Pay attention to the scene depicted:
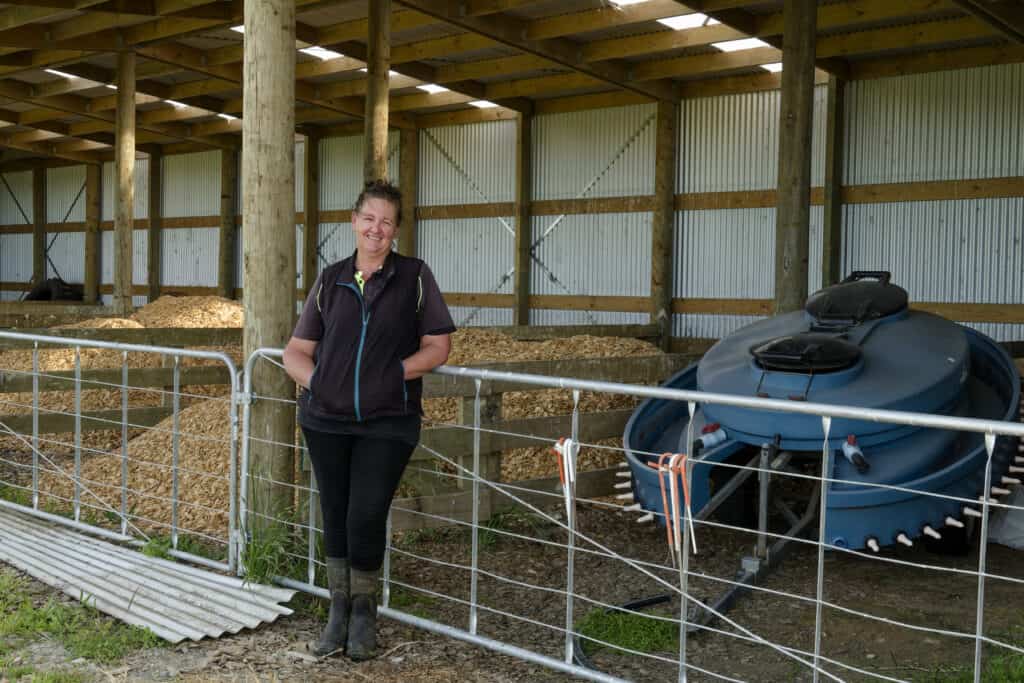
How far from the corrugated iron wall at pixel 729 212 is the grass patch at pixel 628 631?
9.87m

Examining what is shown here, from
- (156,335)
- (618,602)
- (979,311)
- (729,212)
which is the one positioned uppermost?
(729,212)

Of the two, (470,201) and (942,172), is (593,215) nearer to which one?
(470,201)

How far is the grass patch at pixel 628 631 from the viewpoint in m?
4.55

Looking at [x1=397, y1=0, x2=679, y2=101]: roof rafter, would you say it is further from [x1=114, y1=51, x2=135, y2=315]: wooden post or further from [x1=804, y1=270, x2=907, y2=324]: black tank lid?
[x1=804, y1=270, x2=907, y2=324]: black tank lid

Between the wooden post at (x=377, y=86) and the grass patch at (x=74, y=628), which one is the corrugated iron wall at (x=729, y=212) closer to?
the wooden post at (x=377, y=86)

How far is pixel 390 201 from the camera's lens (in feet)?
12.8

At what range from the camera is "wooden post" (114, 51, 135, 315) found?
15.3 metres

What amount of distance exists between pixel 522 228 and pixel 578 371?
1045 cm

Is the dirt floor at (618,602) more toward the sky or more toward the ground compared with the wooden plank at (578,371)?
more toward the ground

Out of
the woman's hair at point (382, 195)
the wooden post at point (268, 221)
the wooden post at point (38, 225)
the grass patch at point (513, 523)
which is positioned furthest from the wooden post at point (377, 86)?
the wooden post at point (38, 225)

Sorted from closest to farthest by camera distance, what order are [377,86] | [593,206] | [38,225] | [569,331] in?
[377,86], [569,331], [593,206], [38,225]

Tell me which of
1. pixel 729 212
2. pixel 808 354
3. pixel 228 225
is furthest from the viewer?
pixel 228 225

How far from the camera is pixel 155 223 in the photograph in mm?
24562

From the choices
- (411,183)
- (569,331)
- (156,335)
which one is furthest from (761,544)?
(411,183)
